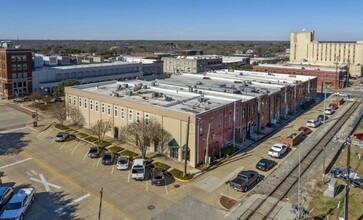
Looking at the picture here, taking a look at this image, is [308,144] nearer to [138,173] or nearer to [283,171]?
[283,171]

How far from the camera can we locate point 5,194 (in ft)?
87.9

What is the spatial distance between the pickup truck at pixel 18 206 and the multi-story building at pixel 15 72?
57.9m

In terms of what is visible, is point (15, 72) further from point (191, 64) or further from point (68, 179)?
point (191, 64)

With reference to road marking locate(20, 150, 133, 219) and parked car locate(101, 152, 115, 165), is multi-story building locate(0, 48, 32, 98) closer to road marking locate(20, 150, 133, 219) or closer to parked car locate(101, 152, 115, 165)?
road marking locate(20, 150, 133, 219)

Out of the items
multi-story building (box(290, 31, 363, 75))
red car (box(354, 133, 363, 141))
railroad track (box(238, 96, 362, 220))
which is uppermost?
multi-story building (box(290, 31, 363, 75))

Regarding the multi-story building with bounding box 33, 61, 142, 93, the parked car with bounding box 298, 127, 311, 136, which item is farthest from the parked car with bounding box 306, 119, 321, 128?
the multi-story building with bounding box 33, 61, 142, 93

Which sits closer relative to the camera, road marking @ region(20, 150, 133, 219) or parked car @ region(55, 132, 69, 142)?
road marking @ region(20, 150, 133, 219)

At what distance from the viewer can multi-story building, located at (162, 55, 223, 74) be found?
12006 cm

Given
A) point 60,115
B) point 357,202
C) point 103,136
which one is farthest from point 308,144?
point 60,115

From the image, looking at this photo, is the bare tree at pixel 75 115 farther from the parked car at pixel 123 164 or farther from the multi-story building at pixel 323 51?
the multi-story building at pixel 323 51

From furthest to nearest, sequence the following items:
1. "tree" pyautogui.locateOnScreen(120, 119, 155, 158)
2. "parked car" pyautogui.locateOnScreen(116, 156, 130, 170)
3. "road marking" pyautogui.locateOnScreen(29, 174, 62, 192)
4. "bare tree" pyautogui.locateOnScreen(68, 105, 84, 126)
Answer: "bare tree" pyautogui.locateOnScreen(68, 105, 84, 126) → "tree" pyautogui.locateOnScreen(120, 119, 155, 158) → "parked car" pyautogui.locateOnScreen(116, 156, 130, 170) → "road marking" pyautogui.locateOnScreen(29, 174, 62, 192)

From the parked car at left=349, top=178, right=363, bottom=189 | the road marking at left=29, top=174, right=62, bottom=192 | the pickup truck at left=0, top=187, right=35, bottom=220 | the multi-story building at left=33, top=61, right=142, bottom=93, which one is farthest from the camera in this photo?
the multi-story building at left=33, top=61, right=142, bottom=93

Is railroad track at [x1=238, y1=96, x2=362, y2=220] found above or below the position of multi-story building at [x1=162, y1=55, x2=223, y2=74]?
below

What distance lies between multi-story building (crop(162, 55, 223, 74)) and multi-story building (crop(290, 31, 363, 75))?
5181cm
